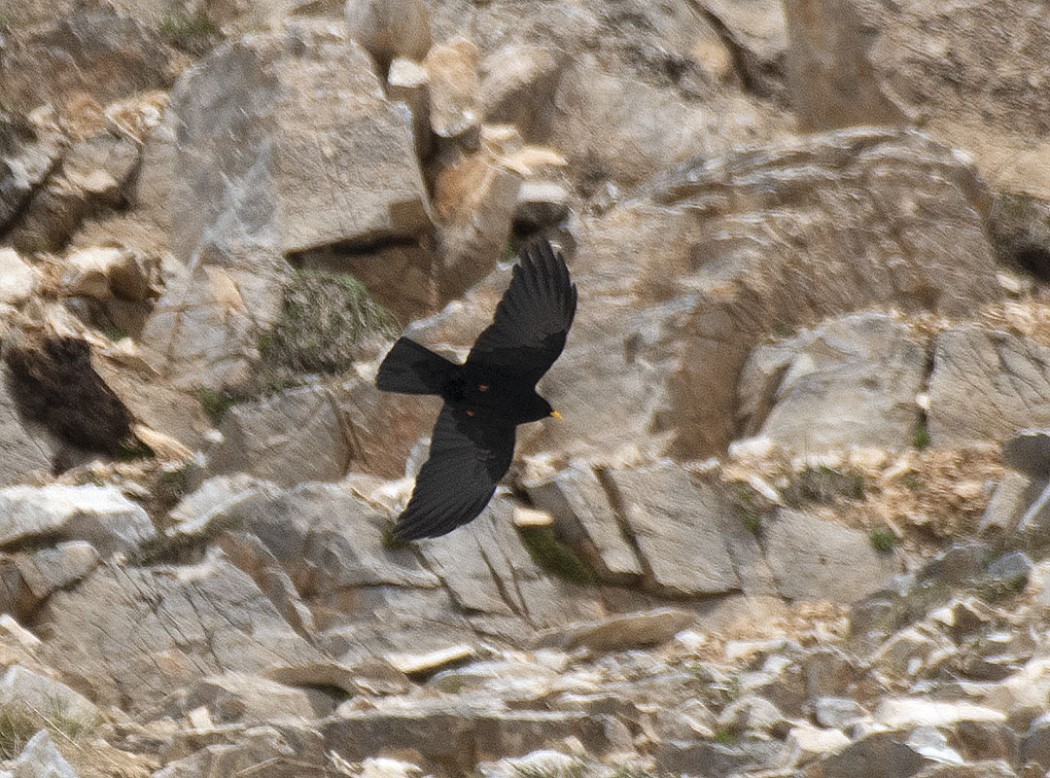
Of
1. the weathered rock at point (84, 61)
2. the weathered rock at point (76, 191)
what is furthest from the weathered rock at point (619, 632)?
the weathered rock at point (84, 61)

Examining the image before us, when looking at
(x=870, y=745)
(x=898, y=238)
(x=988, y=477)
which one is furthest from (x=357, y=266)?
(x=870, y=745)

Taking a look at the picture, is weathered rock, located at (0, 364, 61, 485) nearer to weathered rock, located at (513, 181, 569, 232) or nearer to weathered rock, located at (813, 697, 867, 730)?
weathered rock, located at (513, 181, 569, 232)

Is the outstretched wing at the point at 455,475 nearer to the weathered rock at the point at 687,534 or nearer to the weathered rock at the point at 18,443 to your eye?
the weathered rock at the point at 687,534

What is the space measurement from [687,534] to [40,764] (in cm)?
479

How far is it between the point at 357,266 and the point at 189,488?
3.16 m

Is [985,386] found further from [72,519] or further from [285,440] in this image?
[72,519]

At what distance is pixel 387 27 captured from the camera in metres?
14.4

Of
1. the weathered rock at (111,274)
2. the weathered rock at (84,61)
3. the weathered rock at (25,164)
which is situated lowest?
the weathered rock at (111,274)

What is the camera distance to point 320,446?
1101 cm

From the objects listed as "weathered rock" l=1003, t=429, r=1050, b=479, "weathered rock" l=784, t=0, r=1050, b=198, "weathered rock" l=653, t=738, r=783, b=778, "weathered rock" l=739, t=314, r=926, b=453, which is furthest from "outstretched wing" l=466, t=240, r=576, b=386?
"weathered rock" l=784, t=0, r=1050, b=198

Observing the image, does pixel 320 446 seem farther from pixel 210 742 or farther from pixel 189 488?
pixel 210 742

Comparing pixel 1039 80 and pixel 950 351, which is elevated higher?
pixel 1039 80

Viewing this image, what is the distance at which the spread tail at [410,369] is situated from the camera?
8.72m

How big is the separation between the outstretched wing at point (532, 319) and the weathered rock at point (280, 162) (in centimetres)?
366
